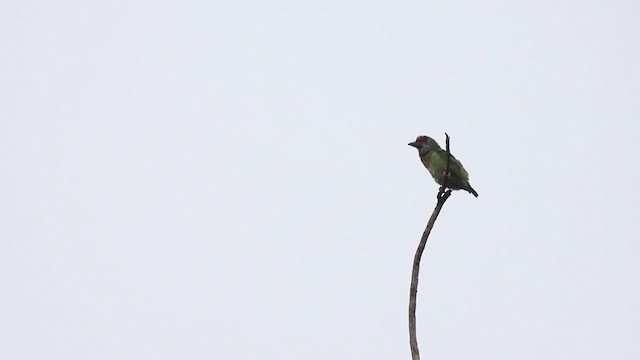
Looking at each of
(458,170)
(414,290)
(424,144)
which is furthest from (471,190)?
(414,290)

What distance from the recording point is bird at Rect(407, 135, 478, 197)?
7.82m

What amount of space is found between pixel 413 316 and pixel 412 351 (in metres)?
0.25

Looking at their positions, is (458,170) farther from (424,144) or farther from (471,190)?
(424,144)

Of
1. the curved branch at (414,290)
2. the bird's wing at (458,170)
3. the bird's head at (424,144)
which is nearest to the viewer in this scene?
the curved branch at (414,290)

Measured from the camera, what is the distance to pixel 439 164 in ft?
27.0

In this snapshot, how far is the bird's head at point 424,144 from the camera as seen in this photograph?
28.9 feet

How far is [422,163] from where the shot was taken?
8812 mm

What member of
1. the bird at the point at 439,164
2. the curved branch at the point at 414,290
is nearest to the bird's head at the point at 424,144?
the bird at the point at 439,164

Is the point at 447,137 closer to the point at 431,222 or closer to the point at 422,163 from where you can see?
the point at 431,222

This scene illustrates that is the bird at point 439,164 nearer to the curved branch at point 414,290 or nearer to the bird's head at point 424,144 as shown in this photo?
the bird's head at point 424,144

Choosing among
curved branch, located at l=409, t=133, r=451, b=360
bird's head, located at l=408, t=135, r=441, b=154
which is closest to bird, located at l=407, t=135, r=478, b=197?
bird's head, located at l=408, t=135, r=441, b=154

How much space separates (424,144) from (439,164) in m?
0.74

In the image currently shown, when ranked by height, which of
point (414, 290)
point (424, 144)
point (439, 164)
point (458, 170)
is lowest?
point (414, 290)

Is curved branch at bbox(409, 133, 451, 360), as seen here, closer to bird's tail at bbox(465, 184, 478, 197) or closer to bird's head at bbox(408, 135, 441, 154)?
bird's tail at bbox(465, 184, 478, 197)
